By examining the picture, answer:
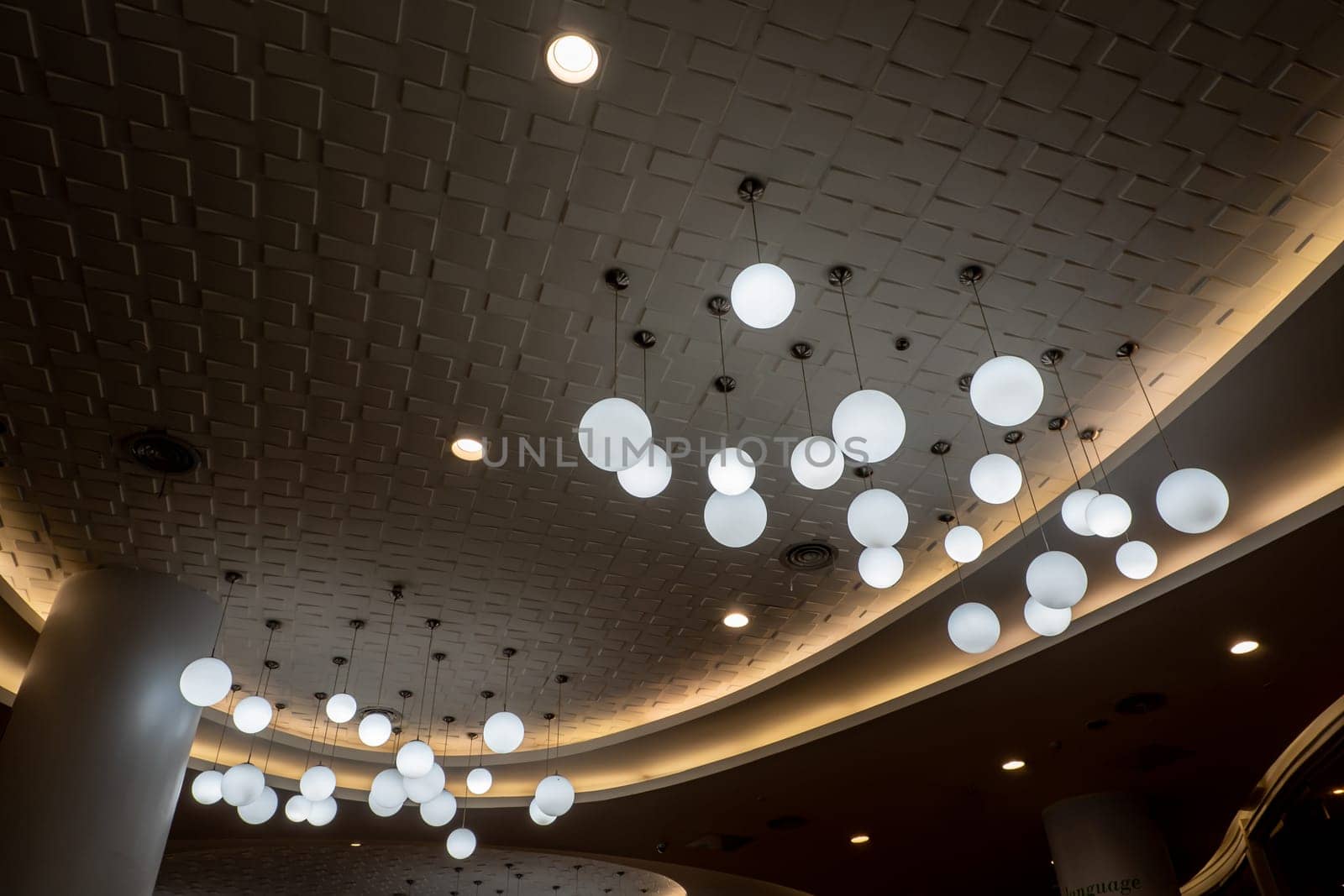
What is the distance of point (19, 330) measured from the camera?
3750mm

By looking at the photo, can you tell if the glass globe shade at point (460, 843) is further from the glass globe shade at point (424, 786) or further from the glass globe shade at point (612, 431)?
the glass globe shade at point (612, 431)

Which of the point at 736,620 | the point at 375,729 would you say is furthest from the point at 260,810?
the point at 736,620

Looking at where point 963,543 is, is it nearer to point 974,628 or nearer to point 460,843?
point 974,628

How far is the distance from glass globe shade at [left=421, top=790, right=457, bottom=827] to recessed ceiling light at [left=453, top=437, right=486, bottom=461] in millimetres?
2274

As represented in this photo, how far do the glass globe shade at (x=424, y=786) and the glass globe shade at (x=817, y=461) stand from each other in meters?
3.46

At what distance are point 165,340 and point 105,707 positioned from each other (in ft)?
7.76

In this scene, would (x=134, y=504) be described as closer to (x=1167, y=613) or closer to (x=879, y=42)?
(x=879, y=42)

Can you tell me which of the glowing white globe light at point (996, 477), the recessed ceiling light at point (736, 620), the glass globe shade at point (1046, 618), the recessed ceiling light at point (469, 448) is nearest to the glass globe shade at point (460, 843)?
the recessed ceiling light at point (736, 620)

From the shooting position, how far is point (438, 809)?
5391 mm

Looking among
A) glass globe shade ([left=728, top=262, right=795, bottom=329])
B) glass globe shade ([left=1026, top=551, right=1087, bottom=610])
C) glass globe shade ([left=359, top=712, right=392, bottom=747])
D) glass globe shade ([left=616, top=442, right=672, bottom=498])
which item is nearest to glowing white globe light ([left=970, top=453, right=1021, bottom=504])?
glass globe shade ([left=1026, top=551, right=1087, bottom=610])

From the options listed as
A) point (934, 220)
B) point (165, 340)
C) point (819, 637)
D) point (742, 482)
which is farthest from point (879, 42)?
point (819, 637)

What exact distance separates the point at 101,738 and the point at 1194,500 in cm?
536

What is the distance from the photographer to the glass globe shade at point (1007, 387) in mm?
2537

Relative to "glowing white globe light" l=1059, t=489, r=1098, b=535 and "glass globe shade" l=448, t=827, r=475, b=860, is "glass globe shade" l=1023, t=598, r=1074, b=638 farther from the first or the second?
"glass globe shade" l=448, t=827, r=475, b=860
